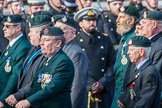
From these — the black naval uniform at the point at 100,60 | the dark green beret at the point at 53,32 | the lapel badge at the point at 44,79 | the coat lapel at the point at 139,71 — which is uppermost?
the dark green beret at the point at 53,32

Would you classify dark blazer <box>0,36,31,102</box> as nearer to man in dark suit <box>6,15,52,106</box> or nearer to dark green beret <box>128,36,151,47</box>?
man in dark suit <box>6,15,52,106</box>

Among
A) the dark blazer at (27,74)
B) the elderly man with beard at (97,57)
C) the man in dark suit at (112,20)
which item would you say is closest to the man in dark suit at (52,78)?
the dark blazer at (27,74)

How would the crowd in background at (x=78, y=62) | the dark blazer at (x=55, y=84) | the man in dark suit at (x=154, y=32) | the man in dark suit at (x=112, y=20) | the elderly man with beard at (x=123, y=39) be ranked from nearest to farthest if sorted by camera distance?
1. the dark blazer at (x=55, y=84)
2. the crowd in background at (x=78, y=62)
3. the man in dark suit at (x=154, y=32)
4. the elderly man with beard at (x=123, y=39)
5. the man in dark suit at (x=112, y=20)

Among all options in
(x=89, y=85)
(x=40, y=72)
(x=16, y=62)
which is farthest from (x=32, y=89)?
(x=89, y=85)

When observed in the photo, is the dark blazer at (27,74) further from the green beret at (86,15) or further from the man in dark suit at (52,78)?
the green beret at (86,15)

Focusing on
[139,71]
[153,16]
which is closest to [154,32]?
[153,16]

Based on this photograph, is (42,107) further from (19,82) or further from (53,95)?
(19,82)

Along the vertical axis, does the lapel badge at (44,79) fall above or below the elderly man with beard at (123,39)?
above

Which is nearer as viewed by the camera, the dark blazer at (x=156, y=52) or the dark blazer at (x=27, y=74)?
the dark blazer at (x=27, y=74)

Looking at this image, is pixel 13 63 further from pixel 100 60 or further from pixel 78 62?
pixel 100 60

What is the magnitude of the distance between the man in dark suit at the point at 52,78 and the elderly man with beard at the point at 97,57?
251 centimetres

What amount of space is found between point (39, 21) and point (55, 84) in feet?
5.44

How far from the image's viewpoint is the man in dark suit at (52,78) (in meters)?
9.55

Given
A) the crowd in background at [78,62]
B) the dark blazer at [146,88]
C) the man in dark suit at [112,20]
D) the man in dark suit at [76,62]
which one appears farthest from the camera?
the man in dark suit at [112,20]
